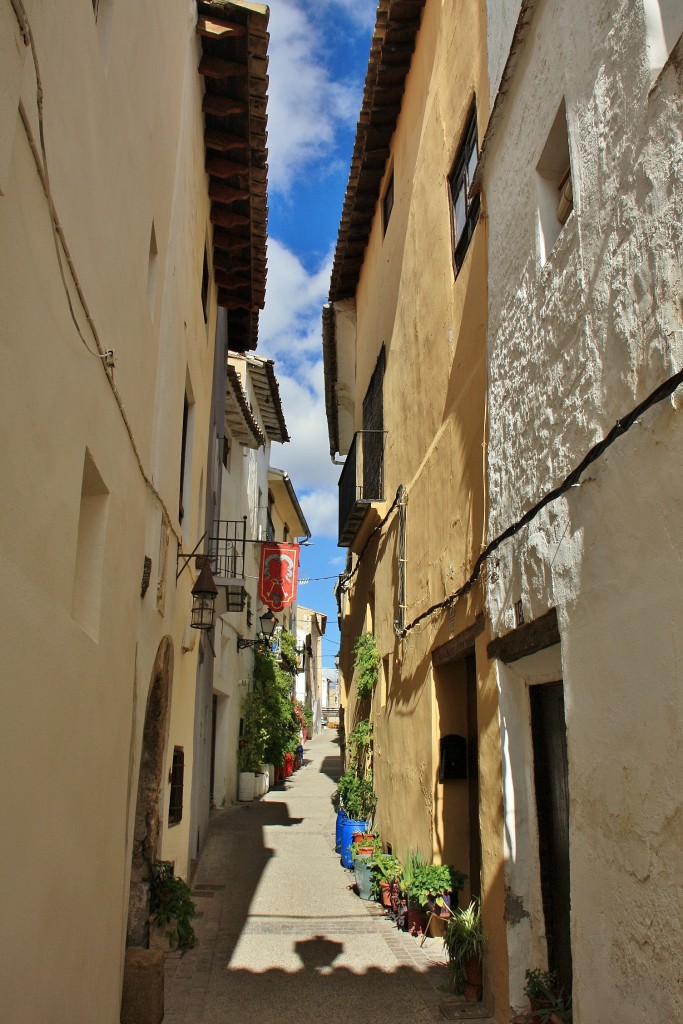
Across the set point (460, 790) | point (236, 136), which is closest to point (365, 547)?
point (460, 790)

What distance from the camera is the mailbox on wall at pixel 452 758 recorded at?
787 centimetres

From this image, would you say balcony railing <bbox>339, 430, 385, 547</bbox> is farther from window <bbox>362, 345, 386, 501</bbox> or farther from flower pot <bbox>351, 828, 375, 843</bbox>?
flower pot <bbox>351, 828, 375, 843</bbox>

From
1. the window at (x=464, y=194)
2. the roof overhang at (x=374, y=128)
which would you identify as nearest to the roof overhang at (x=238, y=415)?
the roof overhang at (x=374, y=128)

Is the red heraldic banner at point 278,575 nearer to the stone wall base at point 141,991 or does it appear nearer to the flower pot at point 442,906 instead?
the flower pot at point 442,906

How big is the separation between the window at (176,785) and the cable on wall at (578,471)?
11.4ft

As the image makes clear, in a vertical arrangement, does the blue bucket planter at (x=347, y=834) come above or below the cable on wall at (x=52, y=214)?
below

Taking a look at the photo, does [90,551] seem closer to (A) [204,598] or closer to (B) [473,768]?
(A) [204,598]

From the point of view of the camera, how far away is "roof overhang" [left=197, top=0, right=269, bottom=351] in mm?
8523

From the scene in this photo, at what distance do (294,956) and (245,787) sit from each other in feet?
37.8

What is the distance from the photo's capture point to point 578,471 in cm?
435

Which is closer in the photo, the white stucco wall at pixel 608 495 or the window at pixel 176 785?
the white stucco wall at pixel 608 495

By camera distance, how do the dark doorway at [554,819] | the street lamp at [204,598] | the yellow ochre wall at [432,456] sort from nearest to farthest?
the dark doorway at [554,819], the yellow ochre wall at [432,456], the street lamp at [204,598]

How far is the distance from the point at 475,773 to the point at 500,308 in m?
4.22

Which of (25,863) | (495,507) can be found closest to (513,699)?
(495,507)
